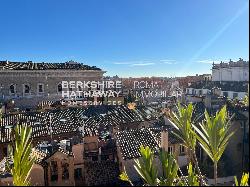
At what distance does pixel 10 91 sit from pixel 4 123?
19287 millimetres

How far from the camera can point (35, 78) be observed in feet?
149

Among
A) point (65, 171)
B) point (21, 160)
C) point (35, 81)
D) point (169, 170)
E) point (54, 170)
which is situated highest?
point (35, 81)

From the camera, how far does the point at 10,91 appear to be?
144 feet

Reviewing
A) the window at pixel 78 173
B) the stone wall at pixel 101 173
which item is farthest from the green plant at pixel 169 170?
the window at pixel 78 173

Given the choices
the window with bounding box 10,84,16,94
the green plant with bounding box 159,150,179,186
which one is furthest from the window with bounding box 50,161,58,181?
the window with bounding box 10,84,16,94

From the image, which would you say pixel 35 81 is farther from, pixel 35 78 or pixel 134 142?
pixel 134 142

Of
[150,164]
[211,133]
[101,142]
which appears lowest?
[101,142]

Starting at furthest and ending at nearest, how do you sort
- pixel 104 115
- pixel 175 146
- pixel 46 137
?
1. pixel 104 115
2. pixel 46 137
3. pixel 175 146

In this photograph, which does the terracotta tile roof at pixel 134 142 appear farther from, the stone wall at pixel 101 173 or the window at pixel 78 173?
the window at pixel 78 173

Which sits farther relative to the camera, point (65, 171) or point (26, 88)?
point (26, 88)

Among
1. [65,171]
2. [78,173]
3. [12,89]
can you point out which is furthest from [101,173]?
[12,89]

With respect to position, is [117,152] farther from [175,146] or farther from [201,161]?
[201,161]

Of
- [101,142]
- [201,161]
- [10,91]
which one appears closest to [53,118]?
[101,142]

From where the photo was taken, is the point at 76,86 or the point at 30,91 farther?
the point at 76,86
